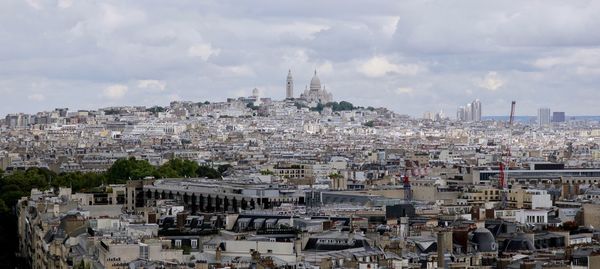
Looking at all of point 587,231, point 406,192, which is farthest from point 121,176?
point 587,231

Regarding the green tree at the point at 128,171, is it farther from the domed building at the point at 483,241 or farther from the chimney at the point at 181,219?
the domed building at the point at 483,241

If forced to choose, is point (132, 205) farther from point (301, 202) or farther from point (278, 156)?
point (278, 156)

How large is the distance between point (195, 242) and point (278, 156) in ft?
407

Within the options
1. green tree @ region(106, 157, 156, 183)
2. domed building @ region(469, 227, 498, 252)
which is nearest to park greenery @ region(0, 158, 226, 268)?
green tree @ region(106, 157, 156, 183)

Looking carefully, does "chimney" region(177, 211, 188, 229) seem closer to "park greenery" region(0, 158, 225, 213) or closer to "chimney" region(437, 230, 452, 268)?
"chimney" region(437, 230, 452, 268)

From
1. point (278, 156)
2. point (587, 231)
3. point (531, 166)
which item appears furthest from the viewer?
point (278, 156)

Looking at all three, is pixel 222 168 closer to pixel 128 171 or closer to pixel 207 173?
pixel 207 173

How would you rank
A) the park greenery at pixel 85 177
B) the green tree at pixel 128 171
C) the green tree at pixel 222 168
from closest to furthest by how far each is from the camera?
the park greenery at pixel 85 177, the green tree at pixel 128 171, the green tree at pixel 222 168

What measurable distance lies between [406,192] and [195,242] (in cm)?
2926

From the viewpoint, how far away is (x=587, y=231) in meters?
52.2

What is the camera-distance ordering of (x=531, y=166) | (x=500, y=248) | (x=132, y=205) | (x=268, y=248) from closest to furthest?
(x=268, y=248)
(x=500, y=248)
(x=132, y=205)
(x=531, y=166)

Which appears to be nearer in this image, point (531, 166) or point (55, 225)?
point (55, 225)

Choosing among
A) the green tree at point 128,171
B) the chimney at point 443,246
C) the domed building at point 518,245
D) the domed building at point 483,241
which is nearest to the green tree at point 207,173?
the green tree at point 128,171

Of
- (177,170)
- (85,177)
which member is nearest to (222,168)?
(177,170)
